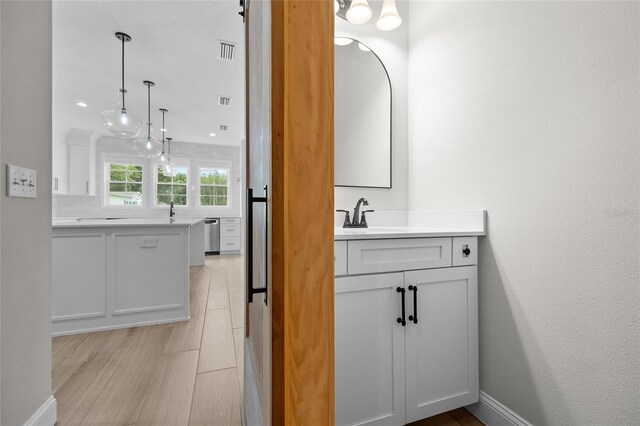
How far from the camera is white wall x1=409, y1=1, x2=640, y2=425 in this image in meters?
0.99

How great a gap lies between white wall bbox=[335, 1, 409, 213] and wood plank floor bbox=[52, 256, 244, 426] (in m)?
1.38

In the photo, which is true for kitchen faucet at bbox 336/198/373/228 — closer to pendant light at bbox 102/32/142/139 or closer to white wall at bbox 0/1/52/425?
white wall at bbox 0/1/52/425

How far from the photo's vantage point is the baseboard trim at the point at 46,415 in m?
1.26

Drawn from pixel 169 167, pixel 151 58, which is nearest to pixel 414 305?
pixel 151 58

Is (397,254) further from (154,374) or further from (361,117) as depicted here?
(154,374)

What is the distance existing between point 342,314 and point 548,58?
1335mm

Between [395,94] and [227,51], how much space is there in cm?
202

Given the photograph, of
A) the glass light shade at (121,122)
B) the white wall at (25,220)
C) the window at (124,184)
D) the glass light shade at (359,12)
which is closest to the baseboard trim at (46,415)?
the white wall at (25,220)

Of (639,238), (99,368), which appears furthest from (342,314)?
(99,368)

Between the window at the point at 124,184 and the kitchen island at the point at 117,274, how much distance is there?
458 cm

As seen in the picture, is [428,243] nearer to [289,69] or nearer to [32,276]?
[289,69]

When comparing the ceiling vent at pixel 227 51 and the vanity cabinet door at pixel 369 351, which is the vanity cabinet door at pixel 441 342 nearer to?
the vanity cabinet door at pixel 369 351

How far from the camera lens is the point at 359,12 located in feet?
5.69

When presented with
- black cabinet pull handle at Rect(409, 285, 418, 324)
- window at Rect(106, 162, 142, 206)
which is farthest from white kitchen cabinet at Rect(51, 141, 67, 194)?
black cabinet pull handle at Rect(409, 285, 418, 324)
